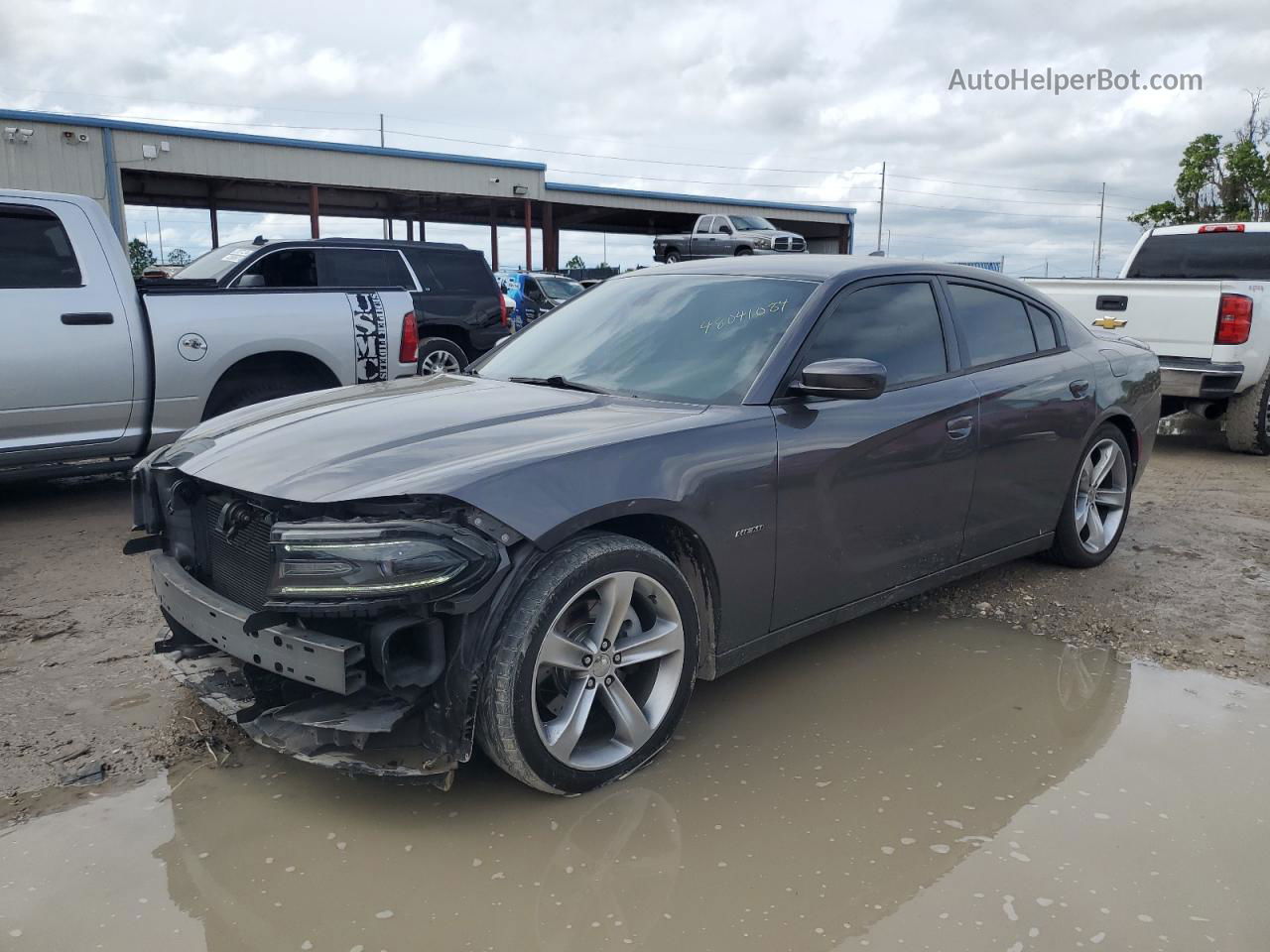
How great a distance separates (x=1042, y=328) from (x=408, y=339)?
14.4 feet

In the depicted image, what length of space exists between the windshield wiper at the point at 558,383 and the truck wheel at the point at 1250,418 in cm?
709

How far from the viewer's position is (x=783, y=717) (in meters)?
3.46

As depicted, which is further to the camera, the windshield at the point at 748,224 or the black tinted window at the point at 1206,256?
the windshield at the point at 748,224

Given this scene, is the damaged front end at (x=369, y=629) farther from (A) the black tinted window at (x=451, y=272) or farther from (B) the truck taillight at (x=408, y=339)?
(A) the black tinted window at (x=451, y=272)

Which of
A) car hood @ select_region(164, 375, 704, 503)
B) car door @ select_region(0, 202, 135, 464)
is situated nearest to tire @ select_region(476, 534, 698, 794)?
car hood @ select_region(164, 375, 704, 503)

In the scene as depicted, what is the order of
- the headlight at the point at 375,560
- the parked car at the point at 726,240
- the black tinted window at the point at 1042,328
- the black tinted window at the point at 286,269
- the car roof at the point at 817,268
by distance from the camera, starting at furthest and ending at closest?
1. the parked car at the point at 726,240
2. the black tinted window at the point at 286,269
3. the black tinted window at the point at 1042,328
4. the car roof at the point at 817,268
5. the headlight at the point at 375,560

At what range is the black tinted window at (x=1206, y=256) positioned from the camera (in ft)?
29.8

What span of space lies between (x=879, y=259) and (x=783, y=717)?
1966 mm

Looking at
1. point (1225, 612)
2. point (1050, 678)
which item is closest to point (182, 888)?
point (1050, 678)

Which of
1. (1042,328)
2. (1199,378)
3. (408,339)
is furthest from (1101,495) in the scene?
(408,339)

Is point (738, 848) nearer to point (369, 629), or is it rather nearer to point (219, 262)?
point (369, 629)

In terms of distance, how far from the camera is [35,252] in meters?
5.89

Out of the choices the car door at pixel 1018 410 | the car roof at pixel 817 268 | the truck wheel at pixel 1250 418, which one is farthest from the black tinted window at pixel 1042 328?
the truck wheel at pixel 1250 418

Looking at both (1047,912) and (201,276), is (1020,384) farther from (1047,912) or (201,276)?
(201,276)
